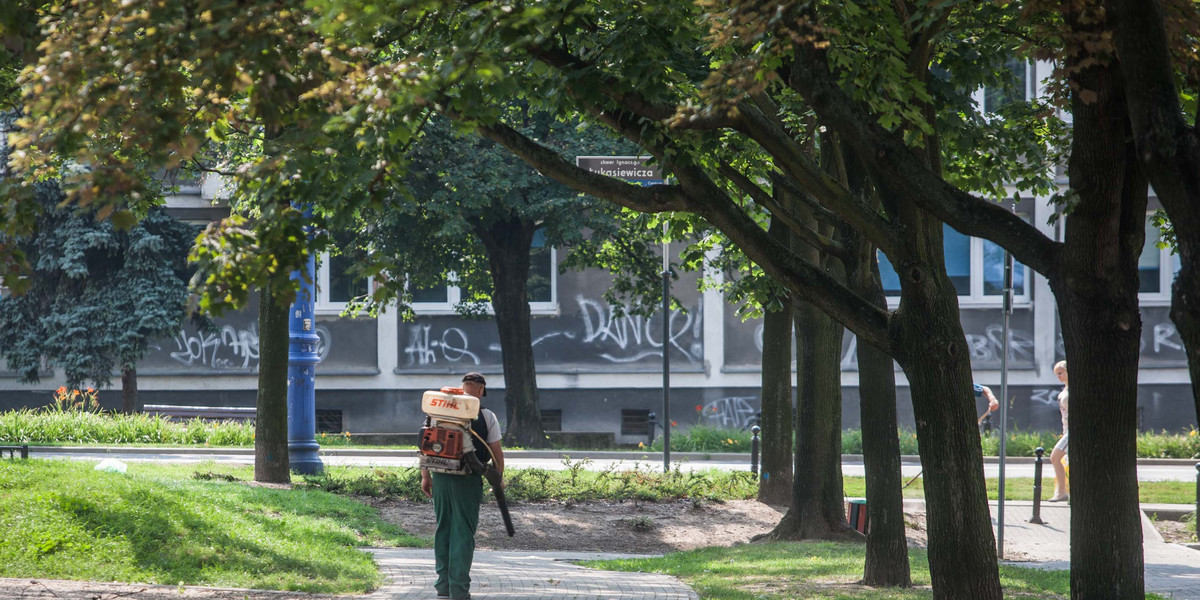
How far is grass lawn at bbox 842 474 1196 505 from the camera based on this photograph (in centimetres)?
1780

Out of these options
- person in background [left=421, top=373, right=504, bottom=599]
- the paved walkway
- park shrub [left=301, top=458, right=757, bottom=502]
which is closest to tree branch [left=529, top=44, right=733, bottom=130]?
person in background [left=421, top=373, right=504, bottom=599]

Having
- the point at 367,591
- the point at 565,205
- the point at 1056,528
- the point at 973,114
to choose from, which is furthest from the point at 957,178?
the point at 565,205

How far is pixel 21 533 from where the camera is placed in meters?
8.80

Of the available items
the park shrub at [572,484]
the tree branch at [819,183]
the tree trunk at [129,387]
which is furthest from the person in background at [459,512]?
the tree trunk at [129,387]

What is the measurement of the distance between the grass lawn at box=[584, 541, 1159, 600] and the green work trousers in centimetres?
187

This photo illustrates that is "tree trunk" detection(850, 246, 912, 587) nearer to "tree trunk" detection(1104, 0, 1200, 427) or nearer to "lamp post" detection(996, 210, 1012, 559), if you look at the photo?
"lamp post" detection(996, 210, 1012, 559)

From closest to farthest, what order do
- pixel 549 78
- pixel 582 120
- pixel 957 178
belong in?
pixel 549 78 < pixel 582 120 < pixel 957 178

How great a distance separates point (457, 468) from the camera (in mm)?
8875

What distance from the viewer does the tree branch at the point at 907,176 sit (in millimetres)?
7062

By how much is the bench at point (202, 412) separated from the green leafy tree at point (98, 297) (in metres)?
1.89

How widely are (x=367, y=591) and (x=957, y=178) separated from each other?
24.2ft

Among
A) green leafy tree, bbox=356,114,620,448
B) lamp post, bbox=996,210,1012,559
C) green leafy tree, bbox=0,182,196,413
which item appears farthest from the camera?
green leafy tree, bbox=0,182,196,413

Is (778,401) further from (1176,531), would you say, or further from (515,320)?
(515,320)

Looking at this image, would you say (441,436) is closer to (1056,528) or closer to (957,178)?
(957,178)
